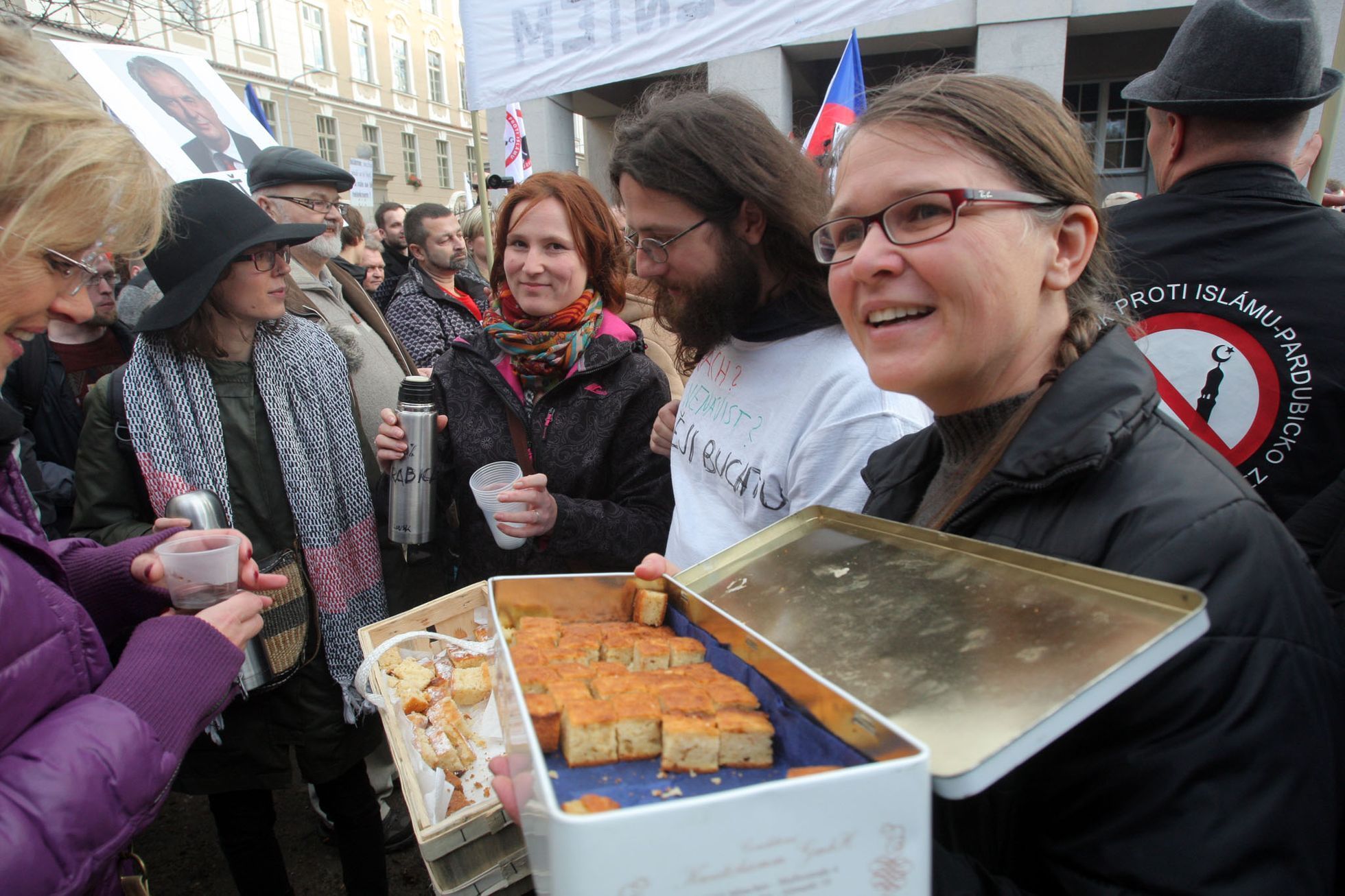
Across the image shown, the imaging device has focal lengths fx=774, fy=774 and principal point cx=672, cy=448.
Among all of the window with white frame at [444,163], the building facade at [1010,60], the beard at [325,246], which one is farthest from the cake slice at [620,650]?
the window with white frame at [444,163]

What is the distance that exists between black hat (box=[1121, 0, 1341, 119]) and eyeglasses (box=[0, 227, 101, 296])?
2689 mm

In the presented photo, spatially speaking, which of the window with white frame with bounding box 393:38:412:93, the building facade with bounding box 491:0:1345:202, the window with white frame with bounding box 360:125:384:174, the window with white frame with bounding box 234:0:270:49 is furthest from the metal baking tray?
the window with white frame with bounding box 393:38:412:93

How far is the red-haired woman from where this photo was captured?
8.40 feet

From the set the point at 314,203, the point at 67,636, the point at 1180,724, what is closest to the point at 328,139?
the point at 314,203

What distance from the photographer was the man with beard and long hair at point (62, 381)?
3.29 metres

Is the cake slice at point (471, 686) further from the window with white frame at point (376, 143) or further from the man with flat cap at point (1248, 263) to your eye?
the window with white frame at point (376, 143)

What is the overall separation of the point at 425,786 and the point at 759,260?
147 centimetres

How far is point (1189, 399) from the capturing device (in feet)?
7.16

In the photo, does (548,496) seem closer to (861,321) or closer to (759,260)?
(759,260)

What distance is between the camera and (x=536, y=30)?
379 cm

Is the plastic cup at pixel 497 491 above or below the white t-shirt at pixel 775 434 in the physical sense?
below

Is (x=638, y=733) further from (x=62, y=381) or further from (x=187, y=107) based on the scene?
(x=187, y=107)

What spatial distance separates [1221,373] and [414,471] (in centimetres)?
239

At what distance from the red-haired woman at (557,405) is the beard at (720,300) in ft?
1.89
